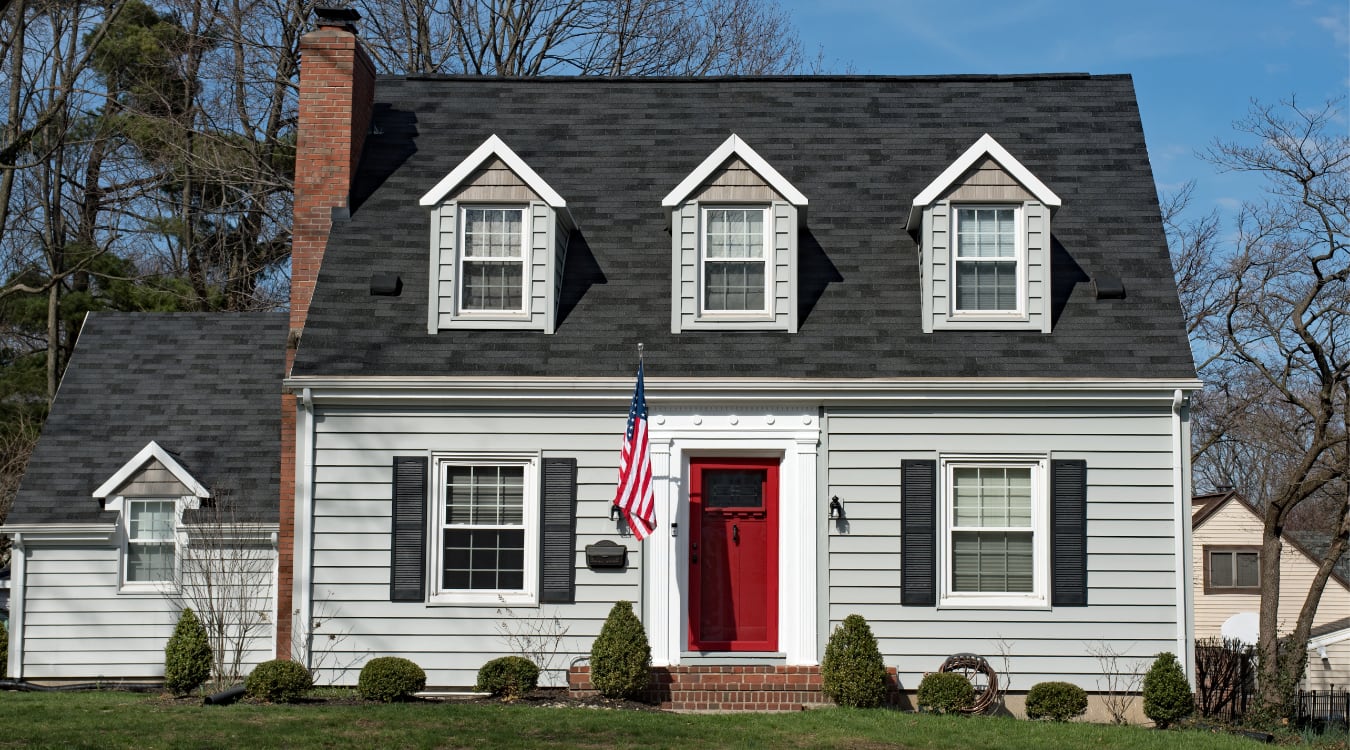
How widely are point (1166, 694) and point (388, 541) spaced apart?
8.25 metres

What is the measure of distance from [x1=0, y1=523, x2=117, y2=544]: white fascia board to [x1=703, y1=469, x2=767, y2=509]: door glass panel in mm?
8200

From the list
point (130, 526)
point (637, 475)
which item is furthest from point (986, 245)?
point (130, 526)

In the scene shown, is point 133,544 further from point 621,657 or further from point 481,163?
point 621,657

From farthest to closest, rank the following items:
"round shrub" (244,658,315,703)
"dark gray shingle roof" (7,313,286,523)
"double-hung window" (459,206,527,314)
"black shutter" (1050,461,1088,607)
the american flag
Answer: "dark gray shingle roof" (7,313,286,523) → "double-hung window" (459,206,527,314) → "black shutter" (1050,461,1088,607) → the american flag → "round shrub" (244,658,315,703)

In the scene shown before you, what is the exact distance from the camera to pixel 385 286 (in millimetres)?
16047

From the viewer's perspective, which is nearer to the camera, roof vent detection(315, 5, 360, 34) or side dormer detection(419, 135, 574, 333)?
side dormer detection(419, 135, 574, 333)

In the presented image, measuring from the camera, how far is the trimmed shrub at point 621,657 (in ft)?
45.7

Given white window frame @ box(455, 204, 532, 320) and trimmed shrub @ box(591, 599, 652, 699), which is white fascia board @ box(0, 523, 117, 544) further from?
trimmed shrub @ box(591, 599, 652, 699)

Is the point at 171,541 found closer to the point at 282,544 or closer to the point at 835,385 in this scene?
the point at 282,544

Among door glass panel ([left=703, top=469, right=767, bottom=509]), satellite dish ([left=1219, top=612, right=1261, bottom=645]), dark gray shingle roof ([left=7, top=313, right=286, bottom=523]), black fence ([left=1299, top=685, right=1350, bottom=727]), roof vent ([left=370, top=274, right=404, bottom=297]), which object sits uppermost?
roof vent ([left=370, top=274, right=404, bottom=297])

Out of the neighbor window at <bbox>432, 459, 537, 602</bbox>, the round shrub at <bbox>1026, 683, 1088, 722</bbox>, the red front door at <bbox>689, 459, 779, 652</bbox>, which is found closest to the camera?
the round shrub at <bbox>1026, 683, 1088, 722</bbox>

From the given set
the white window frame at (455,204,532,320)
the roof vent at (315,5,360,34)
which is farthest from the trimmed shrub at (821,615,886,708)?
the roof vent at (315,5,360,34)

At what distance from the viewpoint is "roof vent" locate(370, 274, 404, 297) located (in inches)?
632

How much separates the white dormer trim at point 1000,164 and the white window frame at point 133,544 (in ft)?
33.7
